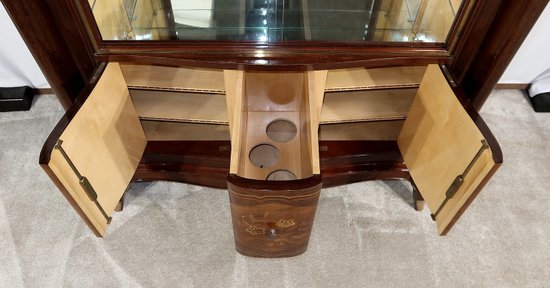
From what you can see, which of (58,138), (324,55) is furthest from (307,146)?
(58,138)

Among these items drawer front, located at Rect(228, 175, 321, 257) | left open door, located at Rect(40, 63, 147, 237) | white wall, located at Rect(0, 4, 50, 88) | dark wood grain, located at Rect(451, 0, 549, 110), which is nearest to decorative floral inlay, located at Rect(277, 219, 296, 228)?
drawer front, located at Rect(228, 175, 321, 257)

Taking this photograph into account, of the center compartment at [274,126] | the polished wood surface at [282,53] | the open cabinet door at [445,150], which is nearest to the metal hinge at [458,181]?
the open cabinet door at [445,150]

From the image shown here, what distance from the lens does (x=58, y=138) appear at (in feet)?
2.22

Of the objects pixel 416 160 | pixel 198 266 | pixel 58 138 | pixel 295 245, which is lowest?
pixel 198 266

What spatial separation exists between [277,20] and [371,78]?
0.79 feet

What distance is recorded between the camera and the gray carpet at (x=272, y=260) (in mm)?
972

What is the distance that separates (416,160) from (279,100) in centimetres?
33

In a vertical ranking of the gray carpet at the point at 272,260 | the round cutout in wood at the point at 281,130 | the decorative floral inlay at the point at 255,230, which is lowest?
the gray carpet at the point at 272,260

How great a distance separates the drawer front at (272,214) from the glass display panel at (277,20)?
1.02 feet

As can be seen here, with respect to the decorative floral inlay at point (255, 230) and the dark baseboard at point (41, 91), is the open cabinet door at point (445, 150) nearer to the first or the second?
the decorative floral inlay at point (255, 230)

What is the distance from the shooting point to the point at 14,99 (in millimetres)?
1248

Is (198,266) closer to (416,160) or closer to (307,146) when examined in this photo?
(307,146)

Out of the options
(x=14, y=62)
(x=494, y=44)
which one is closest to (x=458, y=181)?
(x=494, y=44)

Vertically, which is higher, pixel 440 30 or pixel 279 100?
pixel 440 30
